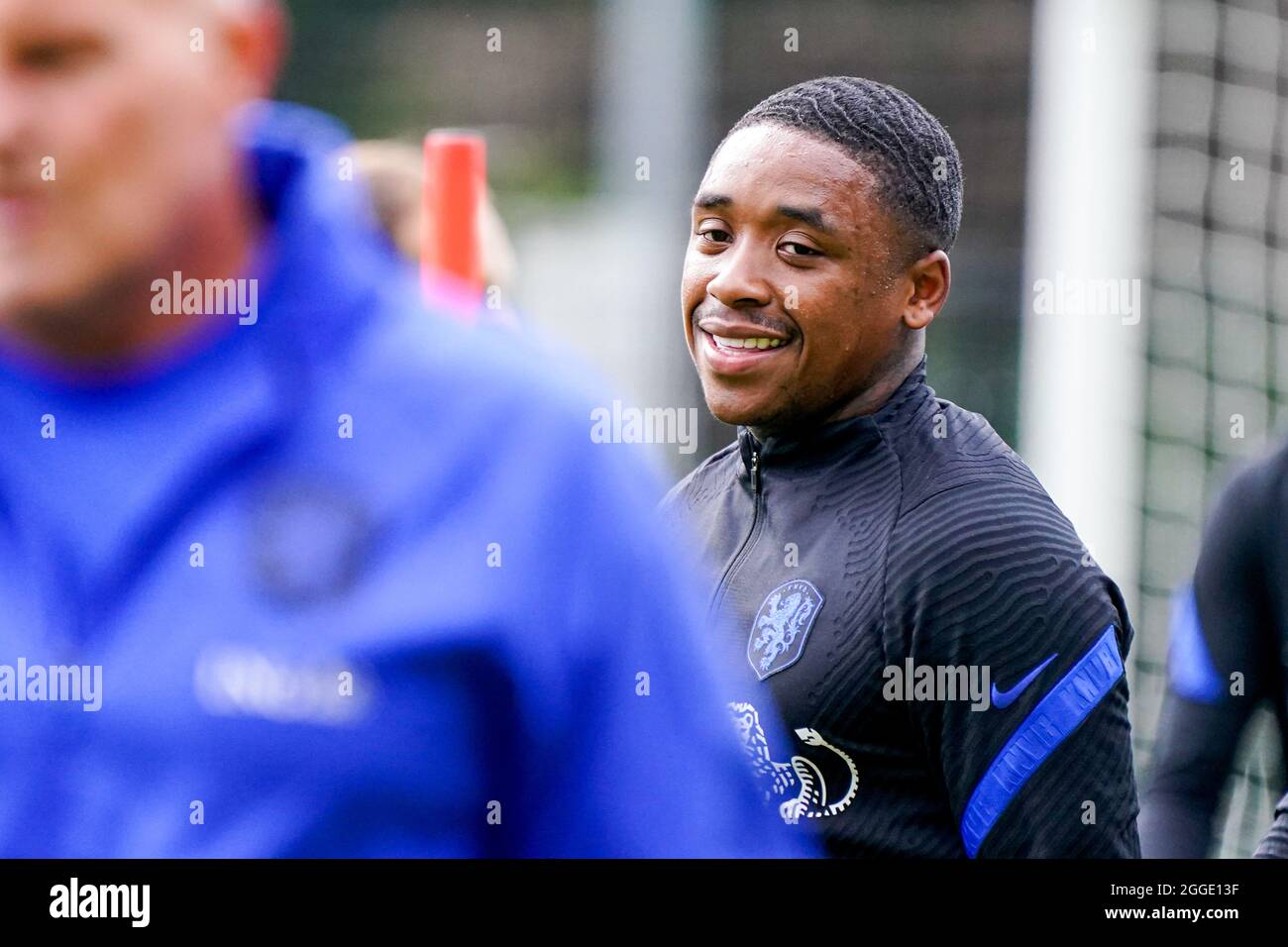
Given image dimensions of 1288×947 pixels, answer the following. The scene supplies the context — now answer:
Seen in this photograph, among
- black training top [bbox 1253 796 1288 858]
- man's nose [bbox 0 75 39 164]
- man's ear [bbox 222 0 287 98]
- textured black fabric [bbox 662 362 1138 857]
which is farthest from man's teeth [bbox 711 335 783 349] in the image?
black training top [bbox 1253 796 1288 858]

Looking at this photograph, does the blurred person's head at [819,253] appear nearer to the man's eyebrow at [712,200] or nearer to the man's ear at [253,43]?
the man's eyebrow at [712,200]

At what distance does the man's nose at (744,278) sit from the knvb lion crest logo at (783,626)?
0.68 feet

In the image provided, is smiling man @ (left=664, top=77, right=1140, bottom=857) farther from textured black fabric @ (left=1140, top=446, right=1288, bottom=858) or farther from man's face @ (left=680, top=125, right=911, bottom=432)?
textured black fabric @ (left=1140, top=446, right=1288, bottom=858)

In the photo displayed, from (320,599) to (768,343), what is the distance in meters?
0.48

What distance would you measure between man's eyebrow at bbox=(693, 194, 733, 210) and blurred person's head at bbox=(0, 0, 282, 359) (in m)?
0.39

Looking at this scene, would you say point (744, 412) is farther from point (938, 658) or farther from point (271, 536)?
point (271, 536)

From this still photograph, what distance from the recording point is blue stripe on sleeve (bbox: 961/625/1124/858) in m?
1.16

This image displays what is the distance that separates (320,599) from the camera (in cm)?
88

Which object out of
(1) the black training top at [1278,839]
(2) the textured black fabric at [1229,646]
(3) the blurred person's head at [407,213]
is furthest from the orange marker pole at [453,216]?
(1) the black training top at [1278,839]
